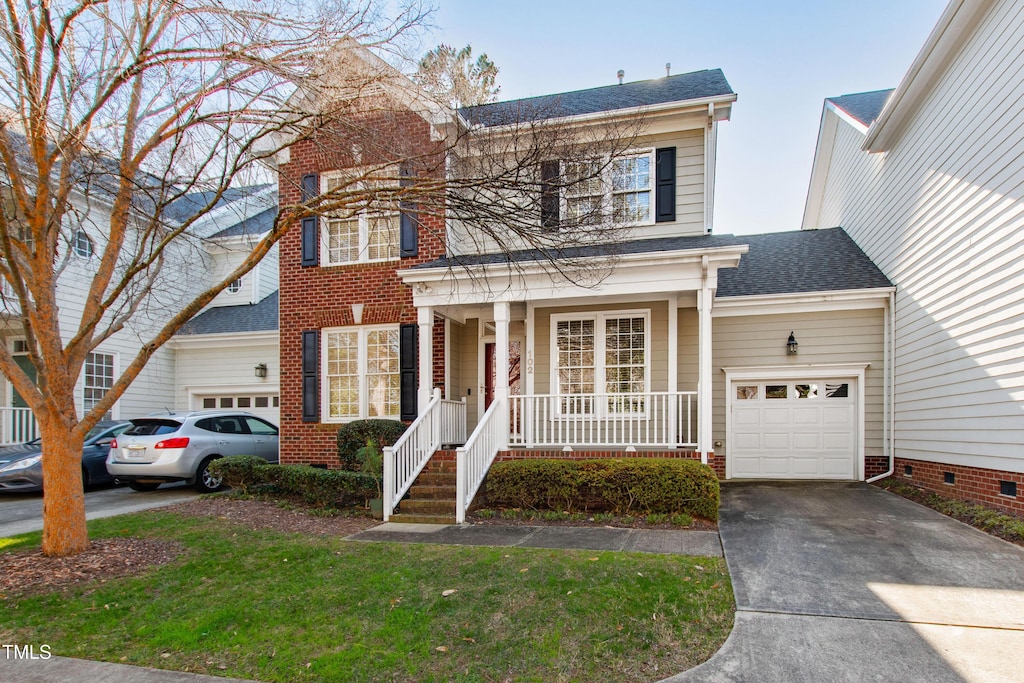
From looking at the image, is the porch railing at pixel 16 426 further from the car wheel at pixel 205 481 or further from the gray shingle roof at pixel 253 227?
the car wheel at pixel 205 481

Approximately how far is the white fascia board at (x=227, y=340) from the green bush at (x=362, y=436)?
4.82 m

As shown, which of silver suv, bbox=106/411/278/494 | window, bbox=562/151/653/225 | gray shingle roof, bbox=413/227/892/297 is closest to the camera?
window, bbox=562/151/653/225

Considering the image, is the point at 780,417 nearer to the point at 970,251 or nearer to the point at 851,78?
the point at 970,251

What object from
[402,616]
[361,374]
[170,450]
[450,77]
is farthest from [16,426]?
[402,616]

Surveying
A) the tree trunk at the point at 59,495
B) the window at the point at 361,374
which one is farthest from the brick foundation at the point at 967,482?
the tree trunk at the point at 59,495

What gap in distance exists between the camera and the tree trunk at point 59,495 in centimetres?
584

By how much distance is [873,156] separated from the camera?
11672 mm

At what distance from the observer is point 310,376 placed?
11.2 meters

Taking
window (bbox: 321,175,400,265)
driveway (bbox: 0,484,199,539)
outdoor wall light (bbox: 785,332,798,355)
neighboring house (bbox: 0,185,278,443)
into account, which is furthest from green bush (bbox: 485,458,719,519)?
neighboring house (bbox: 0,185,278,443)

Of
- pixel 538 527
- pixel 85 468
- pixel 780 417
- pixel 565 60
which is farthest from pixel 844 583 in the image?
pixel 85 468

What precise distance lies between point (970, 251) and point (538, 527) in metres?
6.51

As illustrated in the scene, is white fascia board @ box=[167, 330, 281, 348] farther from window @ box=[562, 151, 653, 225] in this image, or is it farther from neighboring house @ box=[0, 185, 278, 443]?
→ window @ box=[562, 151, 653, 225]

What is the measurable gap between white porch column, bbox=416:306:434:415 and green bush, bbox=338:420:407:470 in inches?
23.3

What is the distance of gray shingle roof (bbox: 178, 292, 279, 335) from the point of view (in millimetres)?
14666
